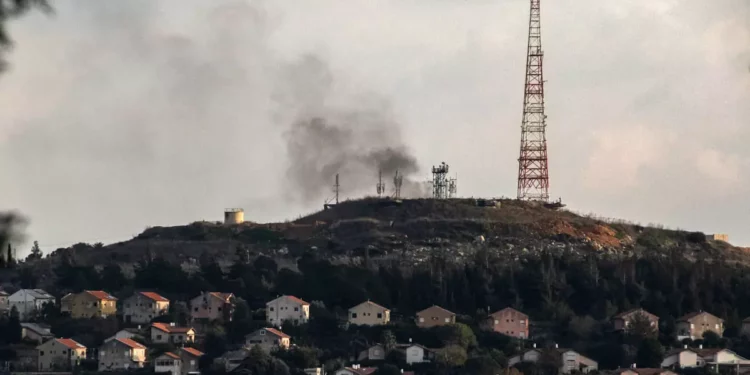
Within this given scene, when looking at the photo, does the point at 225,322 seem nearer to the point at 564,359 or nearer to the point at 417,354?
the point at 417,354

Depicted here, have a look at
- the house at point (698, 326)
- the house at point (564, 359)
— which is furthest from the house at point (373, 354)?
the house at point (698, 326)

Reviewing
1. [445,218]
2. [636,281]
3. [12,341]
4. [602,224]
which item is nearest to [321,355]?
[12,341]

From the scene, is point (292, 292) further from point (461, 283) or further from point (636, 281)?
point (636, 281)

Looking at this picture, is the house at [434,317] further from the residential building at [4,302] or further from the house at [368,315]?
the residential building at [4,302]

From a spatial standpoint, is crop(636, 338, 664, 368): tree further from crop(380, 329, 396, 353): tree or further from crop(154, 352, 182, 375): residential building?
crop(154, 352, 182, 375): residential building

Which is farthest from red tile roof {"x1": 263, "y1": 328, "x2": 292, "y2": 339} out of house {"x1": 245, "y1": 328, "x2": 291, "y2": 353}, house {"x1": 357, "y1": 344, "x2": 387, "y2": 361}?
house {"x1": 357, "y1": 344, "x2": 387, "y2": 361}

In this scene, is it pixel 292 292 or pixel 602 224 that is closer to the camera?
pixel 292 292
